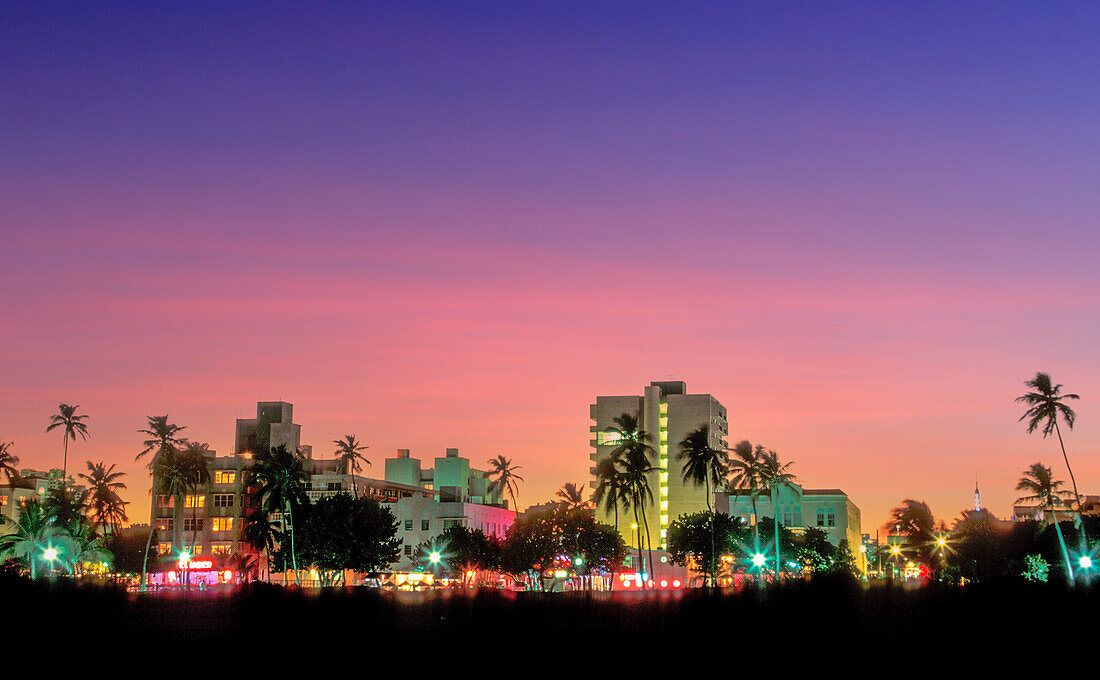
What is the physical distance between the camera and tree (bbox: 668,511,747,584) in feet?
452

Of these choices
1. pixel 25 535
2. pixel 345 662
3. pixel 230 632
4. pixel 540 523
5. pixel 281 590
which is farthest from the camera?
pixel 540 523

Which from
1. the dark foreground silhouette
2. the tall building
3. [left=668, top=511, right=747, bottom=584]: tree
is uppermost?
the tall building

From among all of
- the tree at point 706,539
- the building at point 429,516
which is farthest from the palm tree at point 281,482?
the tree at point 706,539

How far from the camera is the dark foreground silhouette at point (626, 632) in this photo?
157 ft

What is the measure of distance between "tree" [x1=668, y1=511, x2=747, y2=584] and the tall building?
3743cm

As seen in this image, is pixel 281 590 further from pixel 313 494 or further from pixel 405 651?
pixel 313 494

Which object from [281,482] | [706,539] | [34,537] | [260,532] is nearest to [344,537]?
[281,482]

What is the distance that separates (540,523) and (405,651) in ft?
272

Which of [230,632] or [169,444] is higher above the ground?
[169,444]

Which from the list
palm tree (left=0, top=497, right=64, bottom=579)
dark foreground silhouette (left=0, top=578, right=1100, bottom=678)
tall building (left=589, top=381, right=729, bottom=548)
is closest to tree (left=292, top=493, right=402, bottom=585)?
palm tree (left=0, top=497, right=64, bottom=579)

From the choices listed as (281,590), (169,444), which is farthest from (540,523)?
(281,590)

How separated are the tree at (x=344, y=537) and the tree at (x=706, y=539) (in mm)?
35183

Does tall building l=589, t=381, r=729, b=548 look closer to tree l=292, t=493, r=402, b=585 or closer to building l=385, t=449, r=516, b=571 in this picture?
building l=385, t=449, r=516, b=571

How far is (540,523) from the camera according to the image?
136 m
